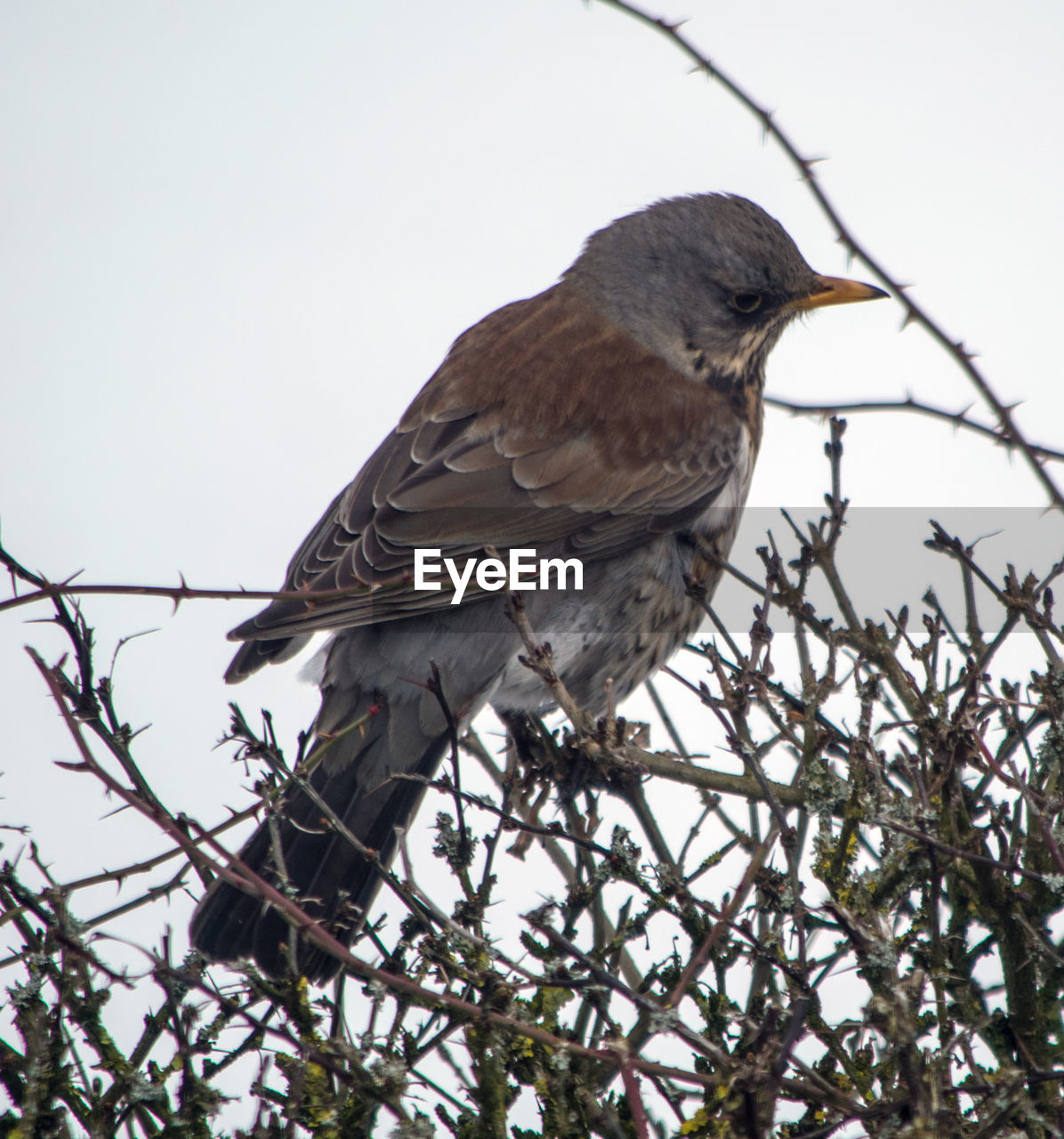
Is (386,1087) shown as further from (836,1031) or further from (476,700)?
(476,700)

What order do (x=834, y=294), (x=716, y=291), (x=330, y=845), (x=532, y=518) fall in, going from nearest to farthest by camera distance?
(x=330, y=845) → (x=532, y=518) → (x=834, y=294) → (x=716, y=291)

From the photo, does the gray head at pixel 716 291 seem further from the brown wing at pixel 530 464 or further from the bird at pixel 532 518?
the brown wing at pixel 530 464

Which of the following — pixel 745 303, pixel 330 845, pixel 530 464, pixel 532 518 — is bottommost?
pixel 330 845

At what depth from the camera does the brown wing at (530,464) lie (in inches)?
110

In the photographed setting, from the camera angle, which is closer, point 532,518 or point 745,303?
point 532,518

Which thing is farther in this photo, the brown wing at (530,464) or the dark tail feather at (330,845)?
the brown wing at (530,464)

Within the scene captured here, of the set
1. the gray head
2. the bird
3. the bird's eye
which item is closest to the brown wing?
the bird

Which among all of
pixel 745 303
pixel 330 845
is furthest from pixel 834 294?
pixel 330 845

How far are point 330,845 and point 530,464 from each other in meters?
0.97

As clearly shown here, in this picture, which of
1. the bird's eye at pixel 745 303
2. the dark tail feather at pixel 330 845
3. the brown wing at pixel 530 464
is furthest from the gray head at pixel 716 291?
the dark tail feather at pixel 330 845

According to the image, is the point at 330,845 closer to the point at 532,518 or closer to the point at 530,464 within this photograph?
the point at 532,518

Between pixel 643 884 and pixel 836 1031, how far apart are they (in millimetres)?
285

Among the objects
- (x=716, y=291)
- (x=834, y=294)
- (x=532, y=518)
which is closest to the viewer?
(x=532, y=518)

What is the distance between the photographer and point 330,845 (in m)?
2.63
